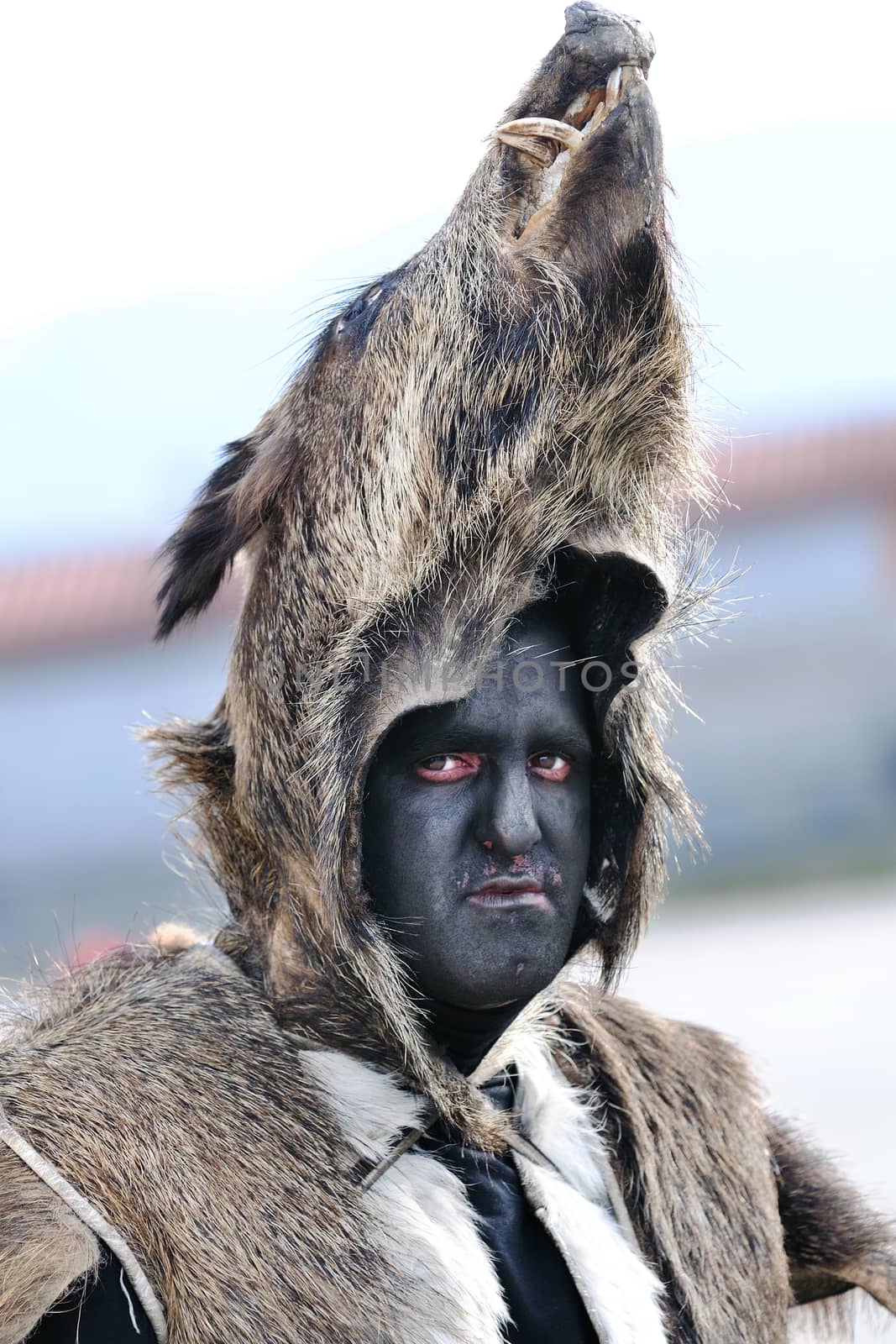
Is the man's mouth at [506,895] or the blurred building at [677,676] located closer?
the man's mouth at [506,895]

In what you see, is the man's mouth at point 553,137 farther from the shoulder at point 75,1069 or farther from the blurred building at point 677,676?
the blurred building at point 677,676

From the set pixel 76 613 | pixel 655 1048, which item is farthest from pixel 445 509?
pixel 76 613

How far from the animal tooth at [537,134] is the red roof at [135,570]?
8.08m

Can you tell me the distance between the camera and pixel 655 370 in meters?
1.71

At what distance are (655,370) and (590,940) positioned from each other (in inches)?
34.9

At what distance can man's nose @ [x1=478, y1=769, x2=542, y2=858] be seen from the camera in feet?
5.73

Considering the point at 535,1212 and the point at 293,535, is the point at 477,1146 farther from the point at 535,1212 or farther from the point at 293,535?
the point at 293,535

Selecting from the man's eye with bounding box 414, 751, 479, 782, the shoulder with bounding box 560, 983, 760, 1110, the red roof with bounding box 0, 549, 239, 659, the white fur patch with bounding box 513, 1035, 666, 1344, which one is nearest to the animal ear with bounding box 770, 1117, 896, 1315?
the shoulder with bounding box 560, 983, 760, 1110

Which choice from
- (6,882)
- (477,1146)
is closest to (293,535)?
(477,1146)

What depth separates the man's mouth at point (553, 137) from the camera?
62.5 inches

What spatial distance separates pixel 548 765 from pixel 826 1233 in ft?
3.37

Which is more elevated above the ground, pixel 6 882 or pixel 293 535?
pixel 293 535

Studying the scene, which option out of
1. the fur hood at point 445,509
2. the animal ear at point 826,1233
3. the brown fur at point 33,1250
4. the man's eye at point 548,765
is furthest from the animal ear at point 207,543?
the animal ear at point 826,1233

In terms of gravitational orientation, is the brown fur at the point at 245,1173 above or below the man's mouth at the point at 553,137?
below
